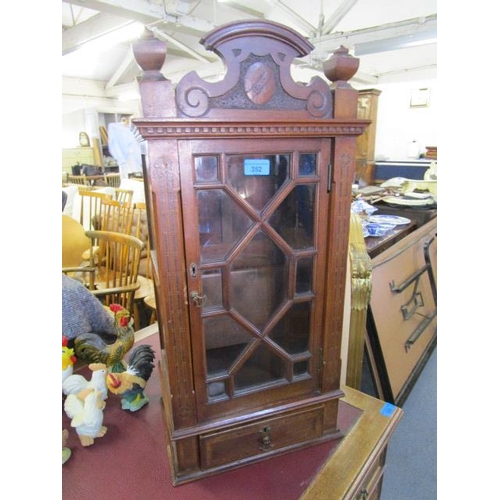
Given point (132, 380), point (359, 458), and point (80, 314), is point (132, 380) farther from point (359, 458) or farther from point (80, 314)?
point (359, 458)

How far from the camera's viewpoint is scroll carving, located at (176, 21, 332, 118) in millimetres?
553

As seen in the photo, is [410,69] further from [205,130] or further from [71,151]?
[71,151]

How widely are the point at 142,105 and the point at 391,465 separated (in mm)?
1801

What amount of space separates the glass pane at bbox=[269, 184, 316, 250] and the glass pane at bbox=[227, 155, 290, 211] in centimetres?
4

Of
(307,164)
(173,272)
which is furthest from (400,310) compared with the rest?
(173,272)

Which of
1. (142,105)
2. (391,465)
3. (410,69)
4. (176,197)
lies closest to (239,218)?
(176,197)

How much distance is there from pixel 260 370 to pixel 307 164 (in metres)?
0.44

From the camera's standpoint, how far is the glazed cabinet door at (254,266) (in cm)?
62

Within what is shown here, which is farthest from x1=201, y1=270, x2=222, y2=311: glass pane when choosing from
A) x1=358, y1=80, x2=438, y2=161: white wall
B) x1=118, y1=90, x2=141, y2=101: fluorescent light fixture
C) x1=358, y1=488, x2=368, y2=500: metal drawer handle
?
x1=118, y1=90, x2=141, y2=101: fluorescent light fixture

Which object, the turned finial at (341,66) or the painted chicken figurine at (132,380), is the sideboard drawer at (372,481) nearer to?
the painted chicken figurine at (132,380)

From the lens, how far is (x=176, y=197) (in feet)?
1.93

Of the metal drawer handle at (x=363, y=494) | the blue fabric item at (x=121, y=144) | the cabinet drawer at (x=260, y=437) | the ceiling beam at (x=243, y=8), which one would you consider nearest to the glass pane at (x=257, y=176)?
the cabinet drawer at (x=260, y=437)

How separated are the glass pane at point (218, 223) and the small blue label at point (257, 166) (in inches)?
2.4

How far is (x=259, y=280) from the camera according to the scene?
756 millimetres
